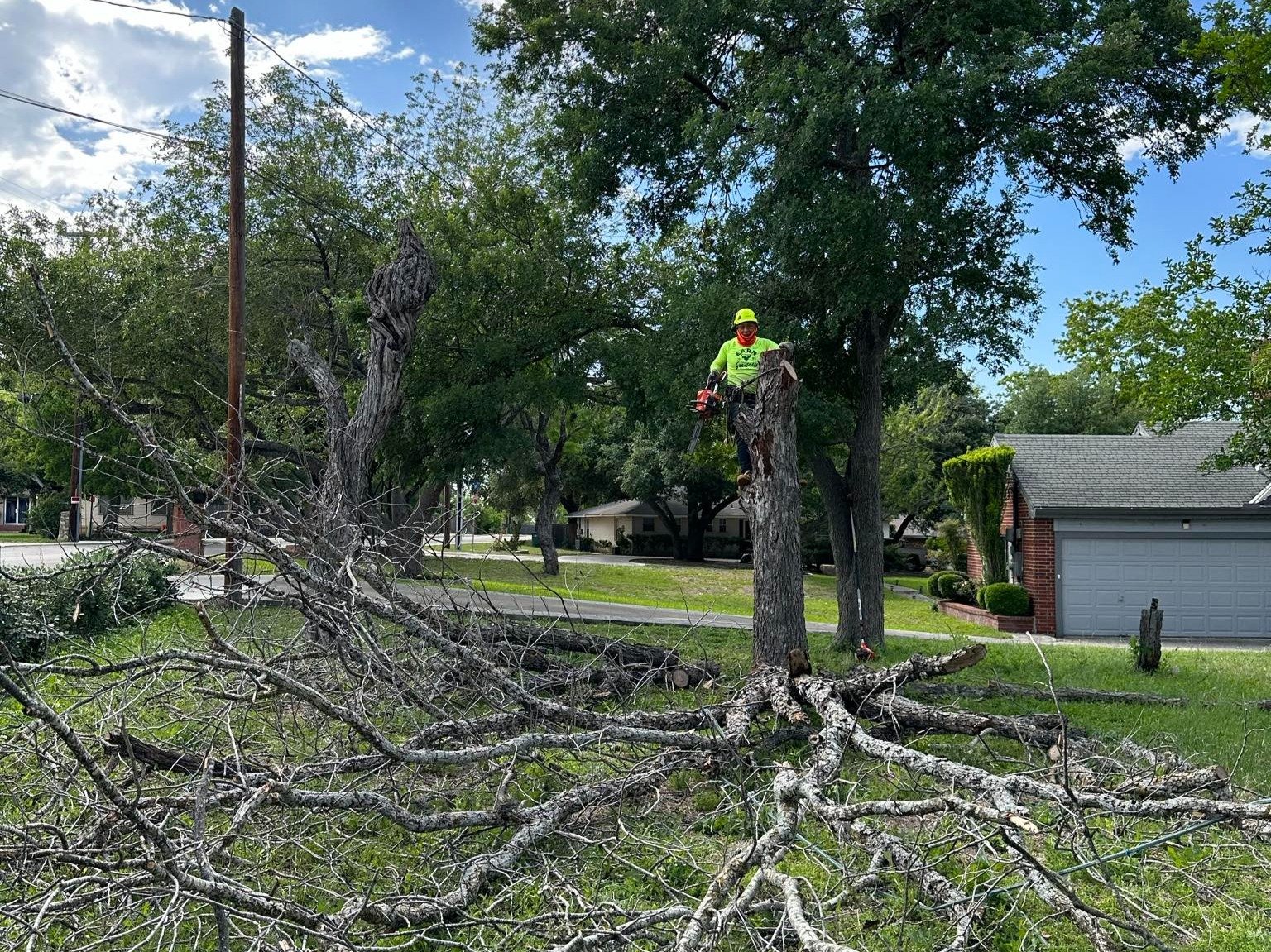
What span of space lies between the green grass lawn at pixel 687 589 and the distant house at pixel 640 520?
7264mm

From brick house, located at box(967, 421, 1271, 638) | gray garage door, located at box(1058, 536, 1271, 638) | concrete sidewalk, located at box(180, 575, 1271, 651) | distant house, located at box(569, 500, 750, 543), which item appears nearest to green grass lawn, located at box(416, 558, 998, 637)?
concrete sidewalk, located at box(180, 575, 1271, 651)

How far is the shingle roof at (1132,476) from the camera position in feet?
63.5

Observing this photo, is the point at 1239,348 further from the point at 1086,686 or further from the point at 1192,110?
the point at 1086,686

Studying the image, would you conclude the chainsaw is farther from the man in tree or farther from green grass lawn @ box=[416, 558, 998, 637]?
green grass lawn @ box=[416, 558, 998, 637]

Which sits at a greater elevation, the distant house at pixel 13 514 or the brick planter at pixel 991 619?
the distant house at pixel 13 514

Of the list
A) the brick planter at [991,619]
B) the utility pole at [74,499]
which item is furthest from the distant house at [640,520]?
the utility pole at [74,499]

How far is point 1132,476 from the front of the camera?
20.5m

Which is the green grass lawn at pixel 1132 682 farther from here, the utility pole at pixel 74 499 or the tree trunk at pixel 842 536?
the utility pole at pixel 74 499

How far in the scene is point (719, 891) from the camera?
135 inches

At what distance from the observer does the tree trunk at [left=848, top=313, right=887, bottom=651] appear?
40.1 feet

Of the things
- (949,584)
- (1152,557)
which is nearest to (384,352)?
(1152,557)

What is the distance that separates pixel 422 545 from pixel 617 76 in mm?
8869

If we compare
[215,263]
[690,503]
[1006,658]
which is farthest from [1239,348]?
[690,503]

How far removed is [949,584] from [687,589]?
7721mm
